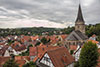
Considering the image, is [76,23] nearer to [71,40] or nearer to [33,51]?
[71,40]

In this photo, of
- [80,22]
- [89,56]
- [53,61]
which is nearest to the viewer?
[89,56]

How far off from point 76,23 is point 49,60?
1704 inches

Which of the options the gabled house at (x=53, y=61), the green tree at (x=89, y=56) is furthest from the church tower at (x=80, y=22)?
the green tree at (x=89, y=56)

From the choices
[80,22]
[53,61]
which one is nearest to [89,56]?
[53,61]

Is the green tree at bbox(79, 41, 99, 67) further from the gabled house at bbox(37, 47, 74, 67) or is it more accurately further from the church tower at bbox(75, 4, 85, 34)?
the church tower at bbox(75, 4, 85, 34)

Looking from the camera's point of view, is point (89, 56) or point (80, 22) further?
point (80, 22)

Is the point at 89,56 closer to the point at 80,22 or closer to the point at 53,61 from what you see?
the point at 53,61

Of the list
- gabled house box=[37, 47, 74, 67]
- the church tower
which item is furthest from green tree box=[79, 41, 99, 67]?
the church tower

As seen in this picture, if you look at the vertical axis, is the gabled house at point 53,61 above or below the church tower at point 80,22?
below

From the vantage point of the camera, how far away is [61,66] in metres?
18.2

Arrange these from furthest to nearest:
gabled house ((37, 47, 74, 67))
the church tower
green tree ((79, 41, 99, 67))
Answer: the church tower < gabled house ((37, 47, 74, 67)) < green tree ((79, 41, 99, 67))

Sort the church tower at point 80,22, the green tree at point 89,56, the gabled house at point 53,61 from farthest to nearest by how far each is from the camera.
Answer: the church tower at point 80,22 → the gabled house at point 53,61 → the green tree at point 89,56

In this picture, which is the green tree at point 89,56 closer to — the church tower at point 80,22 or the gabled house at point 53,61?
the gabled house at point 53,61

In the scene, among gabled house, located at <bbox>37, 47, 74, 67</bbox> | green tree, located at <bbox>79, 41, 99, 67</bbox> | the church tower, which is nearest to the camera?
green tree, located at <bbox>79, 41, 99, 67</bbox>
